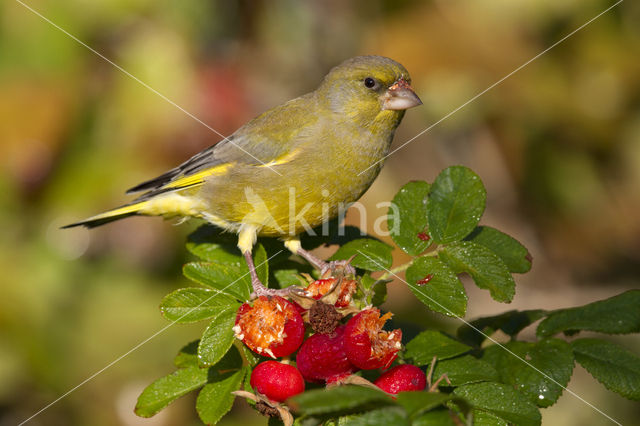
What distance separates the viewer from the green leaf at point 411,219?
2299 mm

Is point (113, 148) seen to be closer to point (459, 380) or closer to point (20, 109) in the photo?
point (20, 109)

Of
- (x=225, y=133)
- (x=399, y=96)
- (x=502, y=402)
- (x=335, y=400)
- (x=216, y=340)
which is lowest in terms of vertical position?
(x=502, y=402)

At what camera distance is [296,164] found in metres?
3.30

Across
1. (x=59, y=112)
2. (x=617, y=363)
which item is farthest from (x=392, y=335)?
(x=59, y=112)

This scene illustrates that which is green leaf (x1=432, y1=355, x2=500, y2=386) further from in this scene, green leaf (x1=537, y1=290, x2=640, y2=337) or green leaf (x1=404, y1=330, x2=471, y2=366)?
green leaf (x1=537, y1=290, x2=640, y2=337)

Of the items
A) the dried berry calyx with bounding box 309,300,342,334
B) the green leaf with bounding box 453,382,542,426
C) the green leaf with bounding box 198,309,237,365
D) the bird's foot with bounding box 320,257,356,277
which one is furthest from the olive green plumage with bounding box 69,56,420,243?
the green leaf with bounding box 453,382,542,426

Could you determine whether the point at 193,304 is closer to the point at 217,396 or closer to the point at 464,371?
the point at 217,396

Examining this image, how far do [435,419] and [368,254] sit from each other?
907 millimetres

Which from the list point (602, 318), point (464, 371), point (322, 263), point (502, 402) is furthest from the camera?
Result: point (322, 263)

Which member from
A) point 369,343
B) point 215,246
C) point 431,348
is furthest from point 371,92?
point 369,343

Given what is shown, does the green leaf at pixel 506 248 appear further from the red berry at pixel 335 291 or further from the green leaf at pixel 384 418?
the green leaf at pixel 384 418

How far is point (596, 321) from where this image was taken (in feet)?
7.31

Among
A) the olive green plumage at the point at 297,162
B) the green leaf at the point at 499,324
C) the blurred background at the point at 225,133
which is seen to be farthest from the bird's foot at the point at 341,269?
the blurred background at the point at 225,133

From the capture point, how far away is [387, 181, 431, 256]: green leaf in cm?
230
